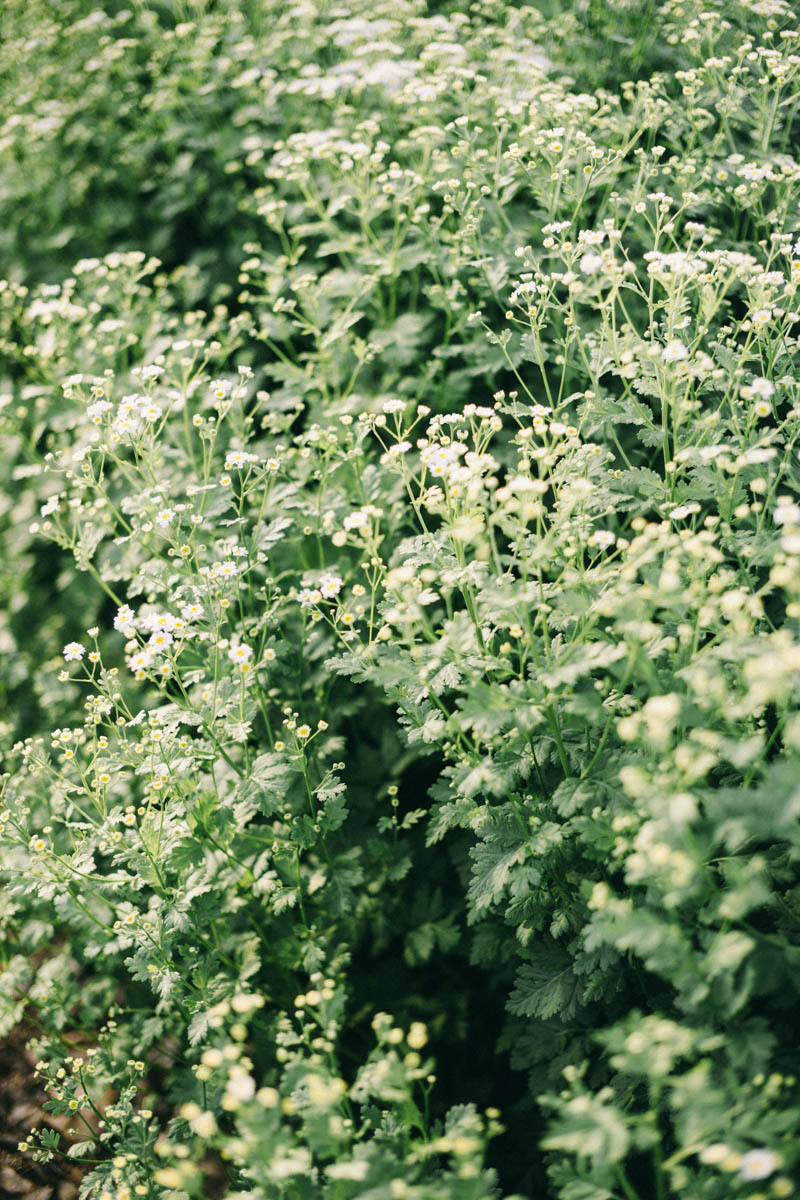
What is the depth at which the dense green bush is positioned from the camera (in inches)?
70.3

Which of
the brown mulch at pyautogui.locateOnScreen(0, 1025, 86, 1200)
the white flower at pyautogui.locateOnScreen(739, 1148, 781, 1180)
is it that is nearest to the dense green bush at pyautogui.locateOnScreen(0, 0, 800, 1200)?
the white flower at pyautogui.locateOnScreen(739, 1148, 781, 1180)

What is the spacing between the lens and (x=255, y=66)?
15.8 ft

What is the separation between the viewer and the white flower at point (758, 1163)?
1.44 m

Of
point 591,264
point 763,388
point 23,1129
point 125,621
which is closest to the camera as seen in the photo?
point 763,388

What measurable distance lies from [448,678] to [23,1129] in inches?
94.3

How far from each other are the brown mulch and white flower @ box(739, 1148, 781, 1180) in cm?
219

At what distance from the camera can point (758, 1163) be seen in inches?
57.6

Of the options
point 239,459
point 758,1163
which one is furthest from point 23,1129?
point 758,1163

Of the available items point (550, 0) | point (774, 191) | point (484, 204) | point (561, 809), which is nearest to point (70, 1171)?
point (561, 809)

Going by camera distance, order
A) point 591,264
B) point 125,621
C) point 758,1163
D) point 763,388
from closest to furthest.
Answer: point 758,1163
point 763,388
point 591,264
point 125,621

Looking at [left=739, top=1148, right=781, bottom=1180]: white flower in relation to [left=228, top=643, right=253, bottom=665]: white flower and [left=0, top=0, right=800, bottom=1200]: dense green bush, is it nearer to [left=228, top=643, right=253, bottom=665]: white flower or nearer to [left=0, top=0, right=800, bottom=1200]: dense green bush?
[left=0, top=0, right=800, bottom=1200]: dense green bush

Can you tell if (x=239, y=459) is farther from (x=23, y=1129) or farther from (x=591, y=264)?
(x=23, y=1129)

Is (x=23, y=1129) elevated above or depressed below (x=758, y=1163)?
below

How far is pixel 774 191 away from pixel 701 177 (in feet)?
1.48
